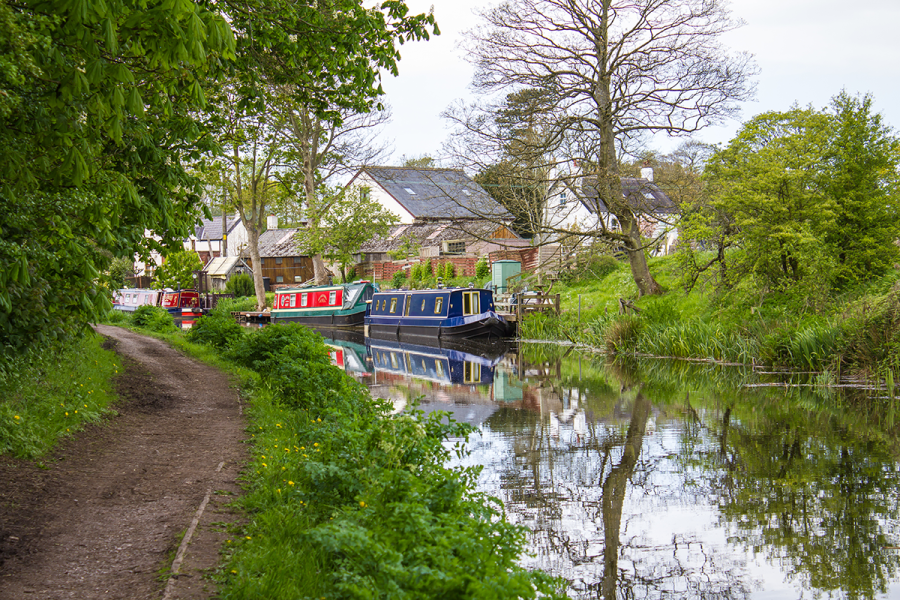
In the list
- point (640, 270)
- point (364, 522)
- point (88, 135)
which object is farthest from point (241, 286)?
point (364, 522)

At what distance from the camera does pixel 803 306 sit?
1564 cm

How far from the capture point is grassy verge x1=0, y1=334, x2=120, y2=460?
6.04 meters

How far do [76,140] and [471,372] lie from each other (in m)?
13.9

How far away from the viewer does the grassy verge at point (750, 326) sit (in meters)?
12.6

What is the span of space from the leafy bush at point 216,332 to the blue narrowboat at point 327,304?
1512 centimetres

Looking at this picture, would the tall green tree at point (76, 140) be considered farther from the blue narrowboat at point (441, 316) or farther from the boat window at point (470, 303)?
the boat window at point (470, 303)

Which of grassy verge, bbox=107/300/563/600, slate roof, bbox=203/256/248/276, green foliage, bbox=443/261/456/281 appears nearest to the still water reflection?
grassy verge, bbox=107/300/563/600

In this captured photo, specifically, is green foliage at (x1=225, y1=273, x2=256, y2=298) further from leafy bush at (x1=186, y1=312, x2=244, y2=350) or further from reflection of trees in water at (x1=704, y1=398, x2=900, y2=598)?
reflection of trees in water at (x1=704, y1=398, x2=900, y2=598)

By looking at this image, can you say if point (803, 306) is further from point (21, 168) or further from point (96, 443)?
point (21, 168)

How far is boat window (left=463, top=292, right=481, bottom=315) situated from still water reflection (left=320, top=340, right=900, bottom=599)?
1198 centimetres

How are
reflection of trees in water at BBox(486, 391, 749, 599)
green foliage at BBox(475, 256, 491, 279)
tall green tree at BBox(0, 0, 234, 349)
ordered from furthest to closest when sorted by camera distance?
green foliage at BBox(475, 256, 491, 279) < reflection of trees in water at BBox(486, 391, 749, 599) < tall green tree at BBox(0, 0, 234, 349)

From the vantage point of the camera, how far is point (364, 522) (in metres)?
4.31

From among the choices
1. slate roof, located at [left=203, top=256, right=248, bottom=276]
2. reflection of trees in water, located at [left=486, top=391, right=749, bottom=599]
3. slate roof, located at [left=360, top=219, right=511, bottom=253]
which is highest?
slate roof, located at [left=360, top=219, right=511, bottom=253]

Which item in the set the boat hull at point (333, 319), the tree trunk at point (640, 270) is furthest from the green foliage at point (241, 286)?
the tree trunk at point (640, 270)
